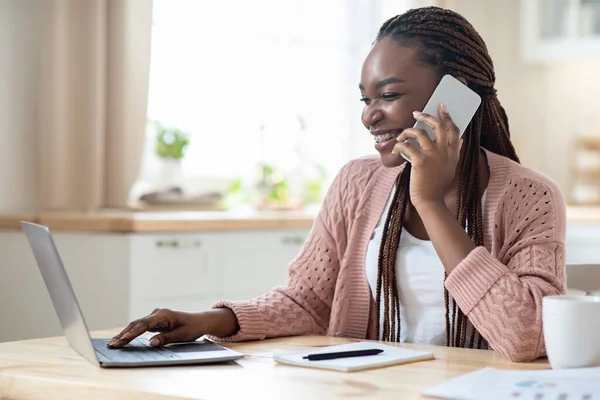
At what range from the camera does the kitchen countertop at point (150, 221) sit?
2.78 meters

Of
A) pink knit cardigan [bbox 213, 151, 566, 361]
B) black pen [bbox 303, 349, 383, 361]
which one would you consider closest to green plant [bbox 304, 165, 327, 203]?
pink knit cardigan [bbox 213, 151, 566, 361]

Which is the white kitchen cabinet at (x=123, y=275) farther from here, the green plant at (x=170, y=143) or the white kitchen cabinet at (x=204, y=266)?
the green plant at (x=170, y=143)

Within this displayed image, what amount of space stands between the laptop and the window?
8.08 feet

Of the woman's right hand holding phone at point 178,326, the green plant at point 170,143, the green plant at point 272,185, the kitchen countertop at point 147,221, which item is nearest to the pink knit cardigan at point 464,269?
the woman's right hand holding phone at point 178,326

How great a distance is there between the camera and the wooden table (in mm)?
1086

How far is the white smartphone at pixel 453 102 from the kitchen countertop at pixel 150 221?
1.35 metres

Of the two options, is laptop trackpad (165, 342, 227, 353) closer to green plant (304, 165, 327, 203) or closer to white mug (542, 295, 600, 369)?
white mug (542, 295, 600, 369)

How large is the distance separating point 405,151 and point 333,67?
9.11 feet

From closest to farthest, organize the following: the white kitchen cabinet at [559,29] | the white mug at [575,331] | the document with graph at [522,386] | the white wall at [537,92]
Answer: the document with graph at [522,386]
the white mug at [575,331]
the white kitchen cabinet at [559,29]
the white wall at [537,92]

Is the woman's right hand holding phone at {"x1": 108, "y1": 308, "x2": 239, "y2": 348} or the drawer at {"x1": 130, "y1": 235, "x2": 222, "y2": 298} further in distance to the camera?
the drawer at {"x1": 130, "y1": 235, "x2": 222, "y2": 298}

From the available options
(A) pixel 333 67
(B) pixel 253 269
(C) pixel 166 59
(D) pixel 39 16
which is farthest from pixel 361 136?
(D) pixel 39 16

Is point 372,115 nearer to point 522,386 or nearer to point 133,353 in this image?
point 133,353

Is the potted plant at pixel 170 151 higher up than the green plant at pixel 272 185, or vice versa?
the potted plant at pixel 170 151

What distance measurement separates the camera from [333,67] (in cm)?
431
